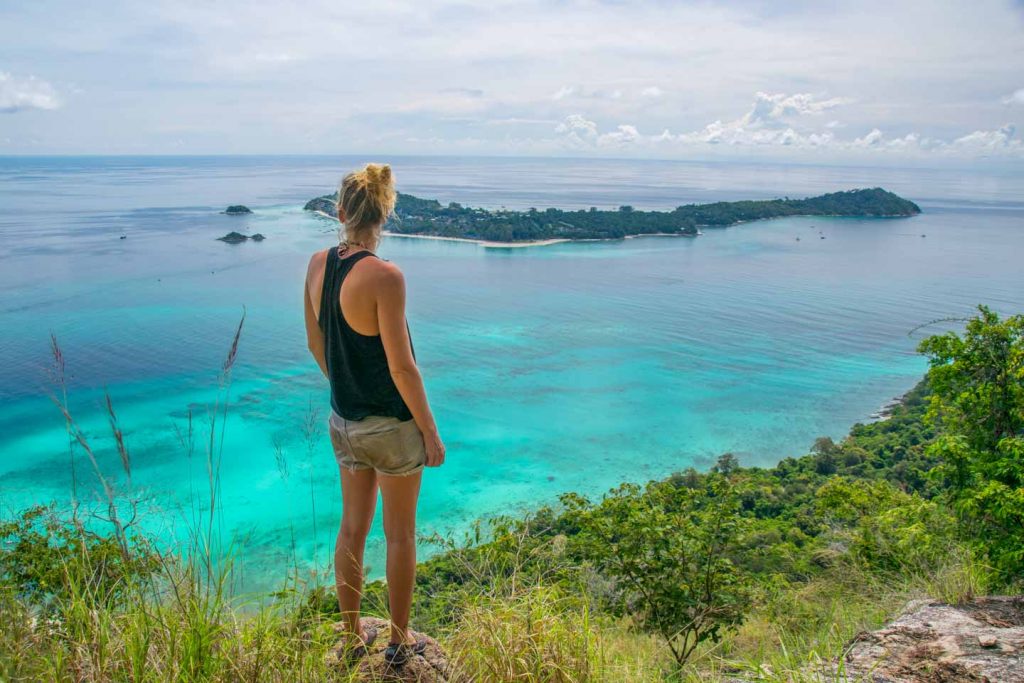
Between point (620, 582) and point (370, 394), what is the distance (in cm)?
403

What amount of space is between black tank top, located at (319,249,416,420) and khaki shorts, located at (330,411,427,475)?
25 mm

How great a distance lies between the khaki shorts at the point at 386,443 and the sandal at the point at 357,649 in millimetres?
535

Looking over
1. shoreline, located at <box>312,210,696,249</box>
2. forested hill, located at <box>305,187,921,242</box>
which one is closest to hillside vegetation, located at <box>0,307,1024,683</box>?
shoreline, located at <box>312,210,696,249</box>

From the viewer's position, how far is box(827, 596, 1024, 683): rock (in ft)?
6.95

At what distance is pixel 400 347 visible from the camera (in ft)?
6.68

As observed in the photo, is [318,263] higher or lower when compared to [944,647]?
higher

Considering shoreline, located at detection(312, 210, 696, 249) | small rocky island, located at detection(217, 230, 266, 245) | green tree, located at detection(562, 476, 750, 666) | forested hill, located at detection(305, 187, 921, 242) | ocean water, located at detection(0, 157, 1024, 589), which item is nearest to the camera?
green tree, located at detection(562, 476, 750, 666)

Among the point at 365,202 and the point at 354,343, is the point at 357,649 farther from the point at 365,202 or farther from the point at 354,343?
the point at 365,202

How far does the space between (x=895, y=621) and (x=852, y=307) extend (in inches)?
1604

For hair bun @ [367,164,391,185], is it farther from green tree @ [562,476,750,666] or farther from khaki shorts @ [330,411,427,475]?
green tree @ [562,476,750,666]

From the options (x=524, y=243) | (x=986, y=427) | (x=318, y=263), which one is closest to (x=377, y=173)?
(x=318, y=263)

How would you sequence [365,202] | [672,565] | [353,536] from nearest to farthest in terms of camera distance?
[365,202], [353,536], [672,565]

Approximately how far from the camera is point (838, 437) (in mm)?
21703

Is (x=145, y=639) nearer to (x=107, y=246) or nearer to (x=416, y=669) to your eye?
(x=416, y=669)
